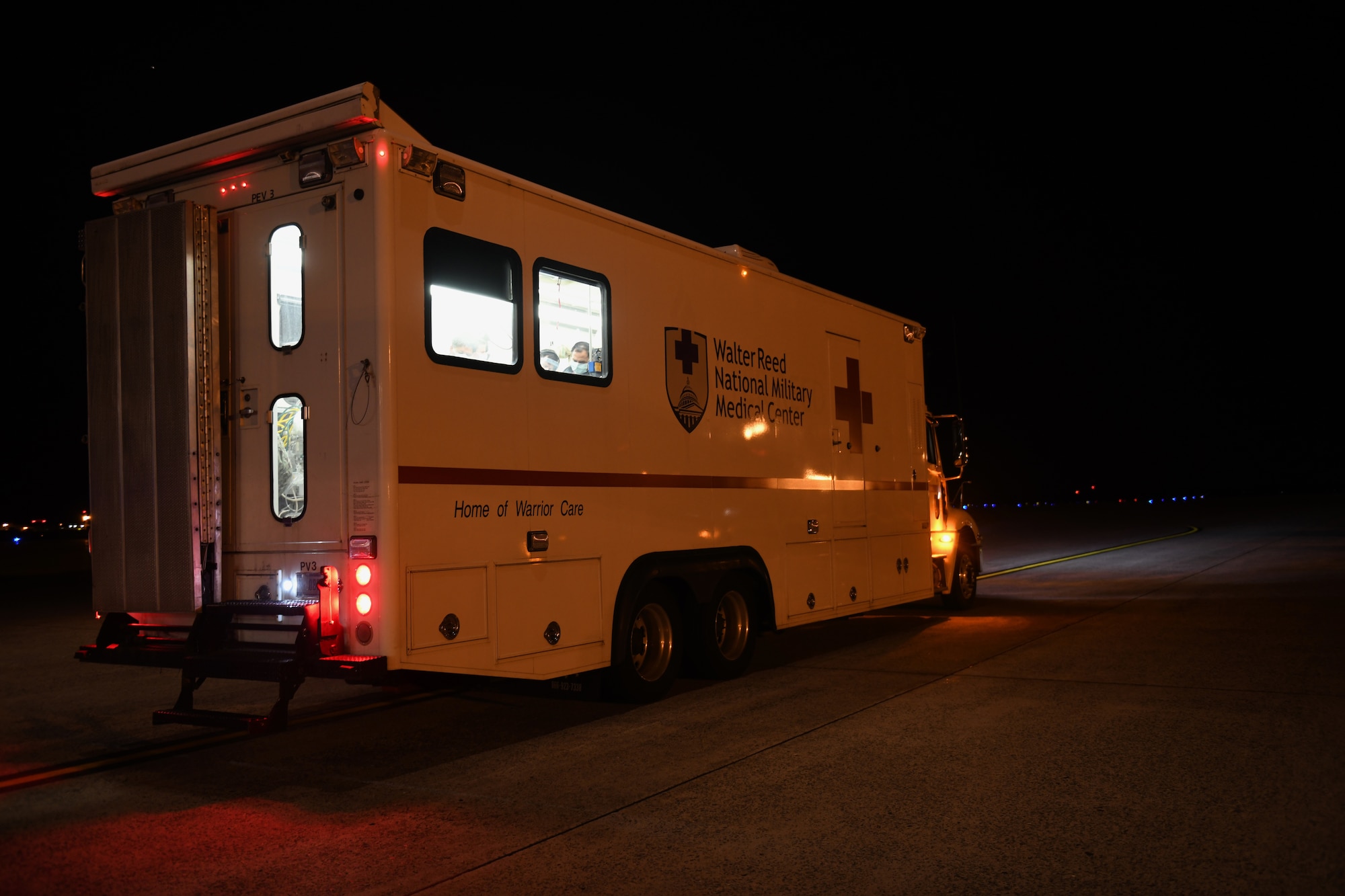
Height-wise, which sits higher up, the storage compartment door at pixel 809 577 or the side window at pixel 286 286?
the side window at pixel 286 286

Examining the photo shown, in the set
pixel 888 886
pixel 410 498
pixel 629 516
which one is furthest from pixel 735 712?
pixel 888 886

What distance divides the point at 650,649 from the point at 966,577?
7.02 metres

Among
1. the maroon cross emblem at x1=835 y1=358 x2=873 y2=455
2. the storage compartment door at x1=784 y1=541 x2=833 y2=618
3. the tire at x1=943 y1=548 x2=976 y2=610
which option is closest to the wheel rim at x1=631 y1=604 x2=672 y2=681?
the storage compartment door at x1=784 y1=541 x2=833 y2=618

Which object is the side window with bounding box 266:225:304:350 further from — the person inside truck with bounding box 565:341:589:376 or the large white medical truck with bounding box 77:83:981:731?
the person inside truck with bounding box 565:341:589:376

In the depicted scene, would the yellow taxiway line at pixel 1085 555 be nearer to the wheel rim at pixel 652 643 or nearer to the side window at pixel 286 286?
the wheel rim at pixel 652 643

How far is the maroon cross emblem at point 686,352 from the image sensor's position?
27.8 feet

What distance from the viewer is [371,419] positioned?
6.04 m

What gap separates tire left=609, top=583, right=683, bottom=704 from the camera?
310 inches

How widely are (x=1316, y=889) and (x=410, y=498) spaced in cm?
456

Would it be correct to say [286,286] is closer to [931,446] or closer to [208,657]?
[208,657]

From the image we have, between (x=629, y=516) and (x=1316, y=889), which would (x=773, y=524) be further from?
(x=1316, y=889)

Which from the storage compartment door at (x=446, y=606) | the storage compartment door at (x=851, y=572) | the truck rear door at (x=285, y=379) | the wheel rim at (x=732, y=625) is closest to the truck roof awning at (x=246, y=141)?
the truck rear door at (x=285, y=379)

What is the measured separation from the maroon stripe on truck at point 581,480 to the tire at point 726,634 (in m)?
0.87

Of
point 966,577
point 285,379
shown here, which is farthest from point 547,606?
point 966,577
